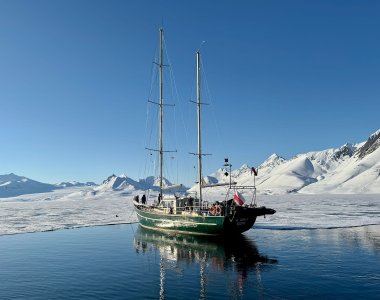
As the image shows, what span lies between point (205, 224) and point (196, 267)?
49.2 feet

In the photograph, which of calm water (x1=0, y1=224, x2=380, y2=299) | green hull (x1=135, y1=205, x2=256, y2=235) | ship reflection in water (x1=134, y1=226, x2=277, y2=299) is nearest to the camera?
calm water (x1=0, y1=224, x2=380, y2=299)

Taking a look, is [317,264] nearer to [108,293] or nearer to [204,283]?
[204,283]

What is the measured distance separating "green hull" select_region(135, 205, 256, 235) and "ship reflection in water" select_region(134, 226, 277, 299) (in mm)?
900

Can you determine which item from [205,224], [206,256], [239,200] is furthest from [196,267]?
[239,200]

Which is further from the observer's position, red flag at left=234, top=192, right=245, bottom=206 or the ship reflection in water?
red flag at left=234, top=192, right=245, bottom=206

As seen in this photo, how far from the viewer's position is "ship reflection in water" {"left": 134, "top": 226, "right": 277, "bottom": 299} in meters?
26.3

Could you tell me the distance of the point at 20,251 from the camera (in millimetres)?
38844

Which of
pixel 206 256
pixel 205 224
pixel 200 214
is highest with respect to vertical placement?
pixel 200 214

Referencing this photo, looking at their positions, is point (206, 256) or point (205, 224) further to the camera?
point (205, 224)

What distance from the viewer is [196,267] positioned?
30.3 metres

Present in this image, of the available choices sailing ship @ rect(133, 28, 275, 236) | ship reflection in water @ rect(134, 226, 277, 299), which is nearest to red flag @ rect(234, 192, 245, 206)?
sailing ship @ rect(133, 28, 275, 236)

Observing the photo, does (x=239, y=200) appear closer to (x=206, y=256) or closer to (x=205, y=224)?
(x=205, y=224)

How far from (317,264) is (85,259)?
62.2ft

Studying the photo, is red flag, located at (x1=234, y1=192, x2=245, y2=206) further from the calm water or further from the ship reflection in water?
the calm water
